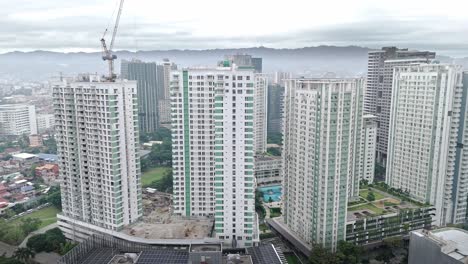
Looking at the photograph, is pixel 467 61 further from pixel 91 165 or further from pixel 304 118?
pixel 91 165

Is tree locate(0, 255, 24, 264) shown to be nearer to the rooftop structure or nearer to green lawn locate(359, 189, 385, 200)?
the rooftop structure

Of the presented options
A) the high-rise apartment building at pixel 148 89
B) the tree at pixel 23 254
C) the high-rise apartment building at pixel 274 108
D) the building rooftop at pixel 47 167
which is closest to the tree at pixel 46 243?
the tree at pixel 23 254

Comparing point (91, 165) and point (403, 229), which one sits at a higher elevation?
point (91, 165)

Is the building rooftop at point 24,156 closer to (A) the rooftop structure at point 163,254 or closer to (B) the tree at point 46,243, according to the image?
(B) the tree at point 46,243

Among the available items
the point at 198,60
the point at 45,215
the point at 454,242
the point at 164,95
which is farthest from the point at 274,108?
the point at 454,242

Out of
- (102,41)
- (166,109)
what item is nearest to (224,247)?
(102,41)

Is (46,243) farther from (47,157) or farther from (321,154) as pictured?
(47,157)
